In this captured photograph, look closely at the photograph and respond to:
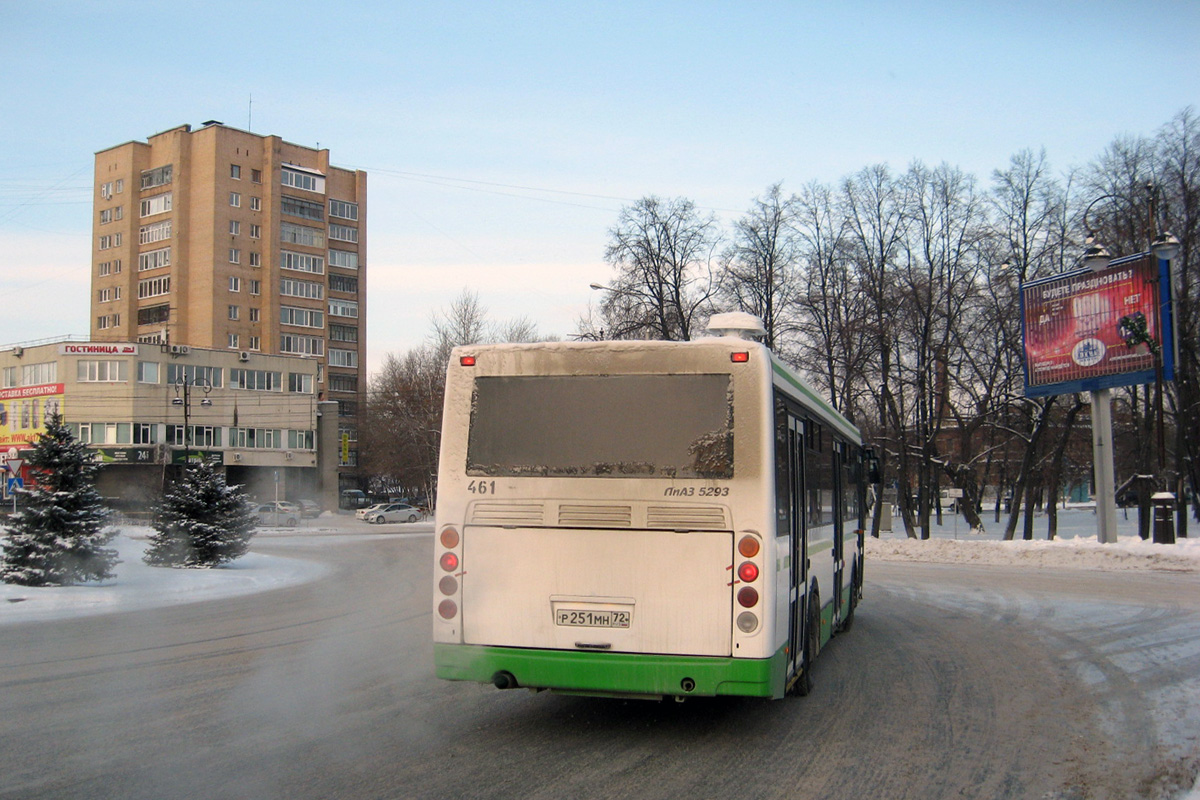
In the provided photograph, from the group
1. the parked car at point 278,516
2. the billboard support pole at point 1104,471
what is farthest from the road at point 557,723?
the parked car at point 278,516

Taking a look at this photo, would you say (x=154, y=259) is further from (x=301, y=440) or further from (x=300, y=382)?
(x=301, y=440)

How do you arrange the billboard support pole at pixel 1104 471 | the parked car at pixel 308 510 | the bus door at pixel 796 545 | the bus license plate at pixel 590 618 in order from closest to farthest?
the bus license plate at pixel 590 618 < the bus door at pixel 796 545 < the billboard support pole at pixel 1104 471 < the parked car at pixel 308 510

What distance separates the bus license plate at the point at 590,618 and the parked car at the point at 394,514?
58529 millimetres

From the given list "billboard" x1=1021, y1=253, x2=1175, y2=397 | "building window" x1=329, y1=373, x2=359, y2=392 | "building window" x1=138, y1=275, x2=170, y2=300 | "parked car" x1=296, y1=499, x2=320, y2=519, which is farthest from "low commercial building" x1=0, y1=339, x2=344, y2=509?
"billboard" x1=1021, y1=253, x2=1175, y2=397

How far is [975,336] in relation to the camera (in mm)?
41406

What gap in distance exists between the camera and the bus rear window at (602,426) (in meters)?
6.91

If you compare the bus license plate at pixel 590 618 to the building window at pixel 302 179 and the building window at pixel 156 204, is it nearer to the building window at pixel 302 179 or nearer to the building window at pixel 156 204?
the building window at pixel 156 204

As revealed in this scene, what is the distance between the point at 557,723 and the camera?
7691 mm

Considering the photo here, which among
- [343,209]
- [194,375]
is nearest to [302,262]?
[343,209]

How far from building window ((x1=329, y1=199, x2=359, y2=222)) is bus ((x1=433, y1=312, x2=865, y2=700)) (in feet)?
295

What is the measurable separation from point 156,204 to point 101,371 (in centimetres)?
2444

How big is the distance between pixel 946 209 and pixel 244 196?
209 ft

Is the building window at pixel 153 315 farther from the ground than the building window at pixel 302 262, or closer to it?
closer to it

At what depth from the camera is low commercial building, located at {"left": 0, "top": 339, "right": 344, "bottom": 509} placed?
2670 inches
